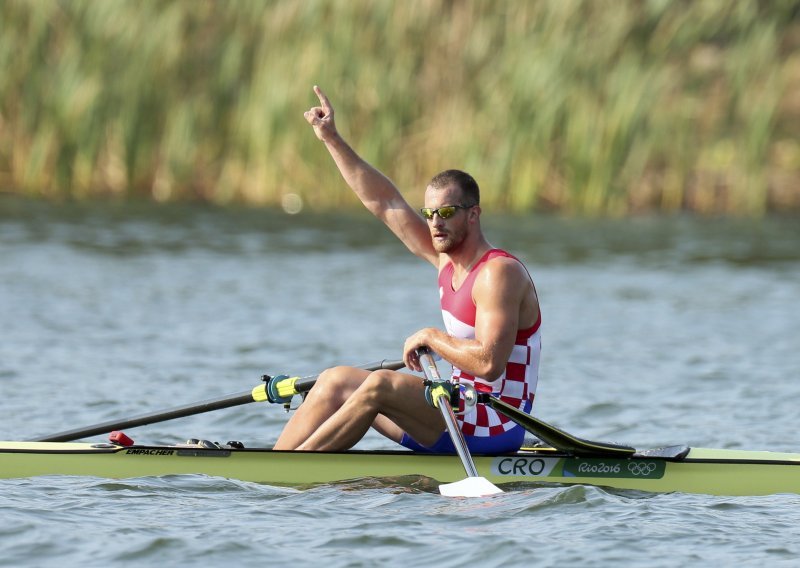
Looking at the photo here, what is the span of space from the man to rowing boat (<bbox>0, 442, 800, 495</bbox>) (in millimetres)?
140

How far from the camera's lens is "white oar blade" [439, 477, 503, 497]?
22.9ft

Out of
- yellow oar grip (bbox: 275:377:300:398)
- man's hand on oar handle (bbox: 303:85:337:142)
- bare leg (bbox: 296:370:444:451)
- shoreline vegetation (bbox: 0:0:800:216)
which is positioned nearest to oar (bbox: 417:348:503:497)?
bare leg (bbox: 296:370:444:451)

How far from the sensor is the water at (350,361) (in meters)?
6.51

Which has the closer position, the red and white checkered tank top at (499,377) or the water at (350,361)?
the water at (350,361)

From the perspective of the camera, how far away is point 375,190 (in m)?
8.09

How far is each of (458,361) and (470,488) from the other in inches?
23.2

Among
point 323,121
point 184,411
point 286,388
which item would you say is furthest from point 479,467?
point 323,121

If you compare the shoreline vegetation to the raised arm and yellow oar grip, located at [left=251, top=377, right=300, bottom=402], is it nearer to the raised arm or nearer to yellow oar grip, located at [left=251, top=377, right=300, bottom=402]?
the raised arm

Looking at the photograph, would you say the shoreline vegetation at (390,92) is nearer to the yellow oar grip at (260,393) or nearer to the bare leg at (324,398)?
the yellow oar grip at (260,393)

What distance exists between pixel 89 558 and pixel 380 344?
7.14 metres

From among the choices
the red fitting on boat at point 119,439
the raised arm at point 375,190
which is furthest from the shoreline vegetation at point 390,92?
the red fitting on boat at point 119,439

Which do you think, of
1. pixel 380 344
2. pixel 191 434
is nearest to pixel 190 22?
pixel 380 344

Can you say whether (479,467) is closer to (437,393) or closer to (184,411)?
(437,393)

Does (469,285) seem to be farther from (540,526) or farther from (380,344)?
(380,344)
